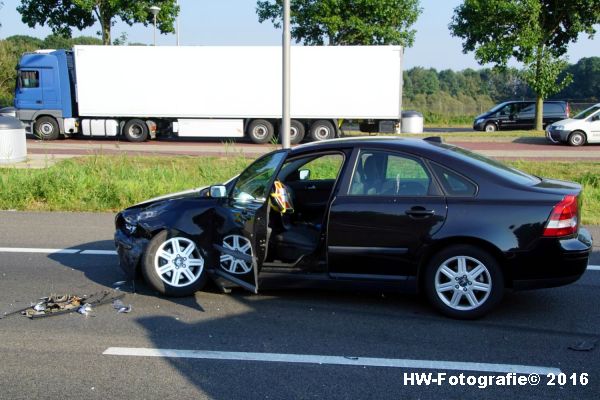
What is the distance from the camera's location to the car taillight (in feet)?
16.8

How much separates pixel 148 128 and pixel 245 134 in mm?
3899

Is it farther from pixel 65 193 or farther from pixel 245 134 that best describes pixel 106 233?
pixel 245 134

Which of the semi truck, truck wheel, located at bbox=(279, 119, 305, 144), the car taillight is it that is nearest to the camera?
the car taillight

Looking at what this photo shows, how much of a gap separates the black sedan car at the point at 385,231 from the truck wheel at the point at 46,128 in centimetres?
2199

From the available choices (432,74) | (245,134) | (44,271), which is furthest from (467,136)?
(432,74)

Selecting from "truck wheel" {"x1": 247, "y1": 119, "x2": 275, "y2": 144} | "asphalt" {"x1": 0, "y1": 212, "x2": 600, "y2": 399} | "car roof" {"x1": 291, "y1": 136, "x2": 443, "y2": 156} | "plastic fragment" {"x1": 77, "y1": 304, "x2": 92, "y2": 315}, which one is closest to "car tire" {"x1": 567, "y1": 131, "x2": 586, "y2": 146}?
"truck wheel" {"x1": 247, "y1": 119, "x2": 275, "y2": 144}

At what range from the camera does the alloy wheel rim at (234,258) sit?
5629 millimetres

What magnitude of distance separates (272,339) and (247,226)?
1.05 metres

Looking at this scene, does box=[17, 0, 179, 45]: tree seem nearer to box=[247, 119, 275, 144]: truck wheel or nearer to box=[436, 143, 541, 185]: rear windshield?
box=[247, 119, 275, 144]: truck wheel

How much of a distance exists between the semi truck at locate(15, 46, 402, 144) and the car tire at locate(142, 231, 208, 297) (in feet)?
65.4

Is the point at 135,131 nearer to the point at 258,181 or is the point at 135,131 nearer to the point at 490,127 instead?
the point at 490,127

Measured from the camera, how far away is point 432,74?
92.4m

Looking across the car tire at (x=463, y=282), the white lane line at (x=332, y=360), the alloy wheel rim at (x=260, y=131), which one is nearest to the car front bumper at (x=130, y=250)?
the white lane line at (x=332, y=360)

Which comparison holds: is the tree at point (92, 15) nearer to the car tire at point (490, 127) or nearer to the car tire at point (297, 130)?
the car tire at point (297, 130)
